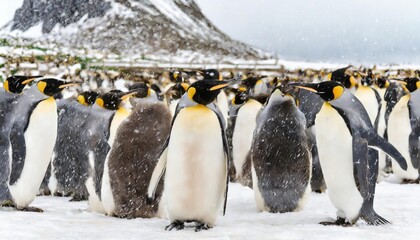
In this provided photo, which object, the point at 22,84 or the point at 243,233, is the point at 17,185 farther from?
the point at 243,233

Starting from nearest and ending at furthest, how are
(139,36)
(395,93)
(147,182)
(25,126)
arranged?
(147,182)
(25,126)
(395,93)
(139,36)

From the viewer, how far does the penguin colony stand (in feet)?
15.4

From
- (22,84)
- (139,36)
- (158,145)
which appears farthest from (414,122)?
(139,36)

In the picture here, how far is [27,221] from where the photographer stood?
15.9ft

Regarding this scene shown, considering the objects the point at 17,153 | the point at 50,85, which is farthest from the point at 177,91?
the point at 17,153

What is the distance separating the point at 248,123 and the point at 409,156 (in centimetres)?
214

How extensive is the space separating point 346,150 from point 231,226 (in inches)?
40.9

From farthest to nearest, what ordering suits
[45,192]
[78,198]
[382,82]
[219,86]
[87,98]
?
[382,82] → [45,192] → [87,98] → [78,198] → [219,86]

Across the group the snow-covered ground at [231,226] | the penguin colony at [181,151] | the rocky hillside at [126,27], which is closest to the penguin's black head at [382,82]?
the penguin colony at [181,151]

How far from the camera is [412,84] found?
319 inches

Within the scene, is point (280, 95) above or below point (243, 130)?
above

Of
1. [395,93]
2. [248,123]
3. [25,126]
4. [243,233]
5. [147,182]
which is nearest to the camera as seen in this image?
[243,233]

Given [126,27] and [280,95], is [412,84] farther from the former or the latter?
[126,27]

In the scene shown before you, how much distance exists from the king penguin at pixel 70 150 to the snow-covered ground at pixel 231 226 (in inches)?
36.2
